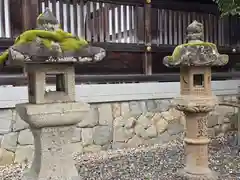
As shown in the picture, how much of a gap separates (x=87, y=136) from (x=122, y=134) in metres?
0.72

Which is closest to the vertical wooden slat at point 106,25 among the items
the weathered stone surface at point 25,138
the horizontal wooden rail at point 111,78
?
the horizontal wooden rail at point 111,78

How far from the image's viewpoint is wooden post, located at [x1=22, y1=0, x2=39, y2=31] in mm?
5543

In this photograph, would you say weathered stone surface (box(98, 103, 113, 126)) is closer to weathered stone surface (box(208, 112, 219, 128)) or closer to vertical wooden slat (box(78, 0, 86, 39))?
vertical wooden slat (box(78, 0, 86, 39))

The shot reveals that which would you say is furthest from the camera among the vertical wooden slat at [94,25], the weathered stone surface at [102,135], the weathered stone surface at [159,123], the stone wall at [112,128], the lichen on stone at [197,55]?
the weathered stone surface at [159,123]

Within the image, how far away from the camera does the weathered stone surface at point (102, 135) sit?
6199 millimetres

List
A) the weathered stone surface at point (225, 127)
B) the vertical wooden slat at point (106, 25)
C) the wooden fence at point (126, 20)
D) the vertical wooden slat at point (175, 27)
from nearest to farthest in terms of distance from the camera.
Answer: the wooden fence at point (126, 20) < the vertical wooden slat at point (106, 25) < the vertical wooden slat at point (175, 27) < the weathered stone surface at point (225, 127)

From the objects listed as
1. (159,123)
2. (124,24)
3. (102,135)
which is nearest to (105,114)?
(102,135)

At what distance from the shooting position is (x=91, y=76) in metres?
6.35

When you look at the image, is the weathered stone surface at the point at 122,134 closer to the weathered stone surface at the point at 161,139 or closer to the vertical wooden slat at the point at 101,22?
the weathered stone surface at the point at 161,139

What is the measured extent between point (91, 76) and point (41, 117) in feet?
10.6

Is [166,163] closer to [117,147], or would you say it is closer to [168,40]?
[117,147]

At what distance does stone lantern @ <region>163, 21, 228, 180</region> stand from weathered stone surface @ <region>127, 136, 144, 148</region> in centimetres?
199

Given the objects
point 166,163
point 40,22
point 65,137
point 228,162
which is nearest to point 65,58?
point 40,22

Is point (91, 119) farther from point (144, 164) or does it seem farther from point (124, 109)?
point (144, 164)
